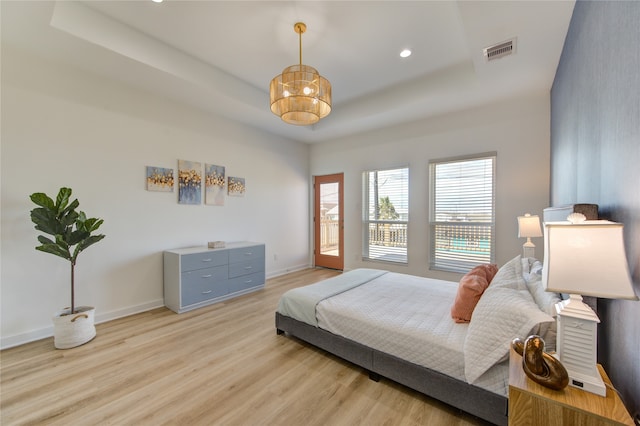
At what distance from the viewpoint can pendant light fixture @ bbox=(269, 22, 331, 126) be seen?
2.31 m

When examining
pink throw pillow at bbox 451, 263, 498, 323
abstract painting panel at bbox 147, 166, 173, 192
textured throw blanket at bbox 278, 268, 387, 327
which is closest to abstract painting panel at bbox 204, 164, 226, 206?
abstract painting panel at bbox 147, 166, 173, 192

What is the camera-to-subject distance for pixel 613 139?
123cm

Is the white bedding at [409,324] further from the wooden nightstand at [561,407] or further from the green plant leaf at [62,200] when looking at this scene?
the green plant leaf at [62,200]

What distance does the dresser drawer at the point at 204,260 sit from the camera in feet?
10.8

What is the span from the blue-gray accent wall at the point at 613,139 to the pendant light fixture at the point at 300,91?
1846 mm

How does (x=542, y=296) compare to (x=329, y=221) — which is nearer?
(x=542, y=296)

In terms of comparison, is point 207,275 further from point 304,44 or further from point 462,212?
point 462,212

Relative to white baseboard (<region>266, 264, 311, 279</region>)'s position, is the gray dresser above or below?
above

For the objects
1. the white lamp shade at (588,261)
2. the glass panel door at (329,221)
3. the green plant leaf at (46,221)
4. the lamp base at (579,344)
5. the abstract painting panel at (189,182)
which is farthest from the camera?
the glass panel door at (329,221)

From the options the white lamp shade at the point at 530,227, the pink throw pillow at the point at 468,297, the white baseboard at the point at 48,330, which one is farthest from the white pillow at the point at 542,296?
the white baseboard at the point at 48,330

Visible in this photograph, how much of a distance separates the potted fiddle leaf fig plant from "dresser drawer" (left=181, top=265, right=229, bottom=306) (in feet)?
3.10

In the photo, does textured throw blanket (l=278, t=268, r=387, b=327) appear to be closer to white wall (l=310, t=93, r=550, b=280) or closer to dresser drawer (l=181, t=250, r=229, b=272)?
dresser drawer (l=181, t=250, r=229, b=272)

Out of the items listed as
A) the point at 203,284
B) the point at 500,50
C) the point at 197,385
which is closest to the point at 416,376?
the point at 197,385

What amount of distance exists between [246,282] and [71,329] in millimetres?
2001
